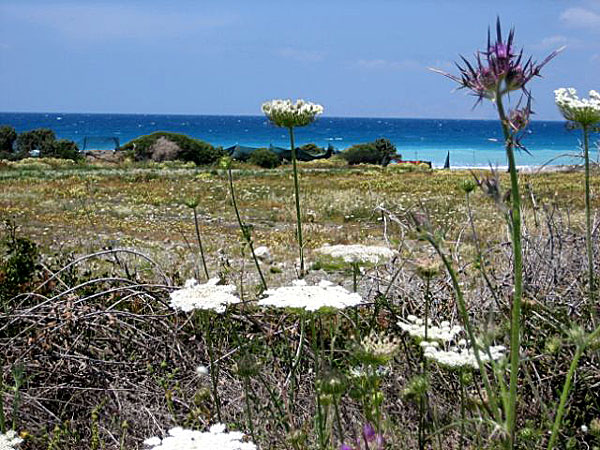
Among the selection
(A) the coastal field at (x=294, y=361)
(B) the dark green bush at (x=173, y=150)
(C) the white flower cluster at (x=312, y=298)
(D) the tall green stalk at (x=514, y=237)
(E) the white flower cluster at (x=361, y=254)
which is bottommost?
(B) the dark green bush at (x=173, y=150)

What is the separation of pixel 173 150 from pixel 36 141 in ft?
29.4

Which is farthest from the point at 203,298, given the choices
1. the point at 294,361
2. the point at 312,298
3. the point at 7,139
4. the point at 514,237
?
the point at 7,139

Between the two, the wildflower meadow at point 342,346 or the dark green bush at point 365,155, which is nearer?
the wildflower meadow at point 342,346

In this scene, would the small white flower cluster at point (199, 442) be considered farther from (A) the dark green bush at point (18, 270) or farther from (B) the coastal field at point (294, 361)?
(A) the dark green bush at point (18, 270)

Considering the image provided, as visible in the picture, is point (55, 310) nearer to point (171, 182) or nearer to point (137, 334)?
point (137, 334)

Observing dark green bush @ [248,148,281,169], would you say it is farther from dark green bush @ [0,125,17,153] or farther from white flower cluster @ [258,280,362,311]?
white flower cluster @ [258,280,362,311]

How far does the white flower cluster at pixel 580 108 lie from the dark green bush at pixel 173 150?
126ft

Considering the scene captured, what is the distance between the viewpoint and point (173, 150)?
4166cm

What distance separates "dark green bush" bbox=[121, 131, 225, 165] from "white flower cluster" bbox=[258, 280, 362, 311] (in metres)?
39.1

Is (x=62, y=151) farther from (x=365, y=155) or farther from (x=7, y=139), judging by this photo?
(x=365, y=155)

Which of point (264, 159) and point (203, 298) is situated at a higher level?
point (203, 298)

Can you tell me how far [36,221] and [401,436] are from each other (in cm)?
1228

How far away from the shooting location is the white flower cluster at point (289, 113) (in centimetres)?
318

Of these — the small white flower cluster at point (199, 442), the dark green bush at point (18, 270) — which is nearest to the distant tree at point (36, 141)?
the dark green bush at point (18, 270)
